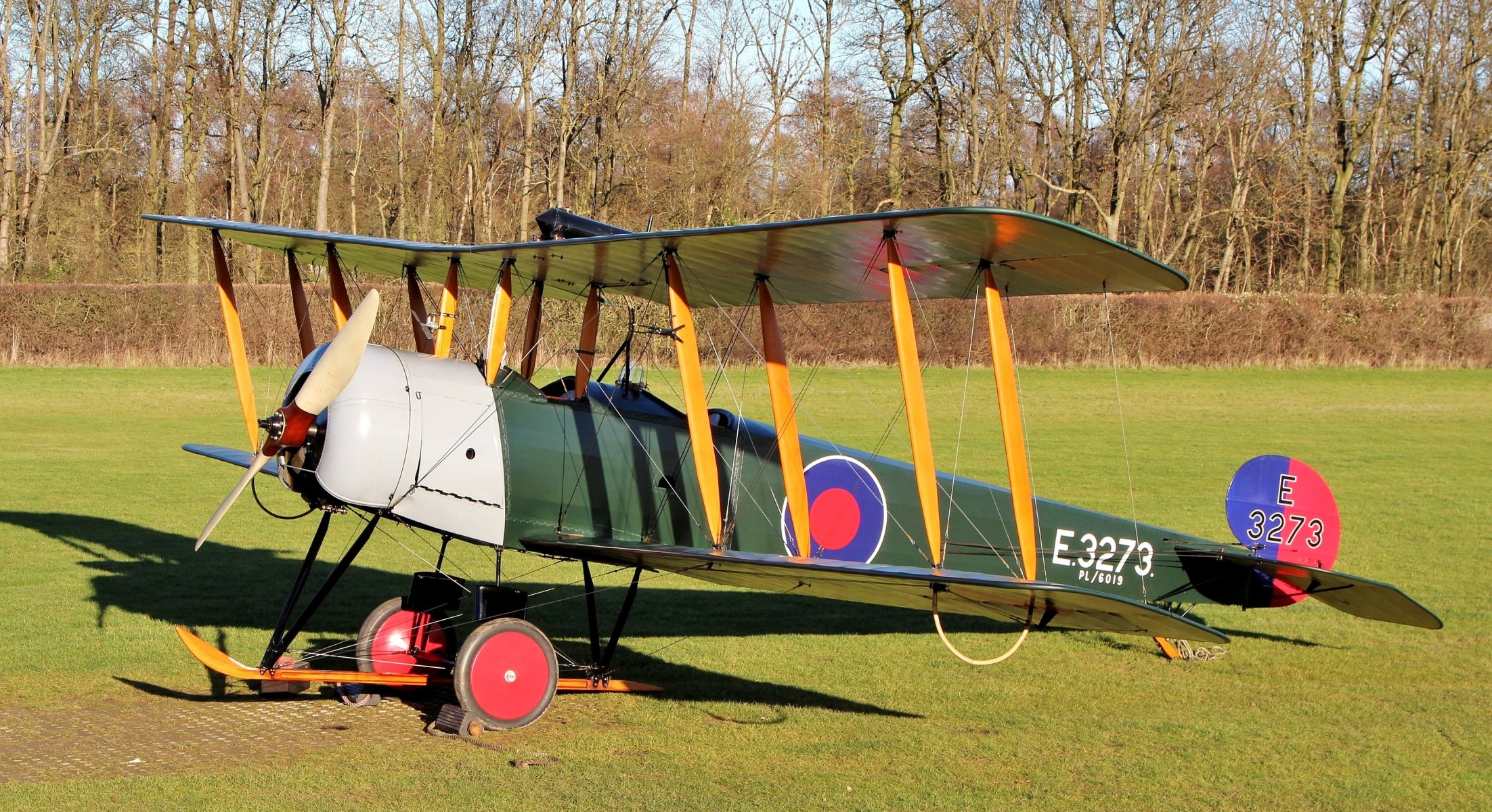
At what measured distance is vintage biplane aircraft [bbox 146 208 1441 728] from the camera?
19.8ft

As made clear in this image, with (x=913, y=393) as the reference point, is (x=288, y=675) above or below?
below

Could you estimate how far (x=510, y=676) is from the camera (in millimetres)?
6363

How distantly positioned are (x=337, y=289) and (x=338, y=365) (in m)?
2.23

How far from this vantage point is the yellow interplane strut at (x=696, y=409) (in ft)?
21.7

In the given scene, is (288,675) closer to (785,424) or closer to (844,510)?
(785,424)

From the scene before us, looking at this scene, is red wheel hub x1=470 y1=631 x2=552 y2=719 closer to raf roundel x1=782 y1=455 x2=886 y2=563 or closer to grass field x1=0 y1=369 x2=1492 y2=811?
grass field x1=0 y1=369 x2=1492 y2=811

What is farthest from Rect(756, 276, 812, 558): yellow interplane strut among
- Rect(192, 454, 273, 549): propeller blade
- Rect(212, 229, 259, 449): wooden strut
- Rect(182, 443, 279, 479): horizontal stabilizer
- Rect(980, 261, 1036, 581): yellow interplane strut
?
Rect(182, 443, 279, 479): horizontal stabilizer

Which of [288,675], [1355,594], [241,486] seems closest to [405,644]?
[288,675]

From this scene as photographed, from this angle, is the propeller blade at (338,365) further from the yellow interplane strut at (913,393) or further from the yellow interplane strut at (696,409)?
the yellow interplane strut at (913,393)

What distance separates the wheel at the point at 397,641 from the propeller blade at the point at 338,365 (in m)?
1.71

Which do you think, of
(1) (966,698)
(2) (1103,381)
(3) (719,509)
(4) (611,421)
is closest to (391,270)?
(4) (611,421)

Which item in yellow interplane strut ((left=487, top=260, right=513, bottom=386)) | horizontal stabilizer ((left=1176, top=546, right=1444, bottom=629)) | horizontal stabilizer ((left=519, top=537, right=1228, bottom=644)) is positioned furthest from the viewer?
yellow interplane strut ((left=487, top=260, right=513, bottom=386))

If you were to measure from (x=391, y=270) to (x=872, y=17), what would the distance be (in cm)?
3192

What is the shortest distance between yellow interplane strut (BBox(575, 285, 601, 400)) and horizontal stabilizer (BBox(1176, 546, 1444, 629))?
4089mm
